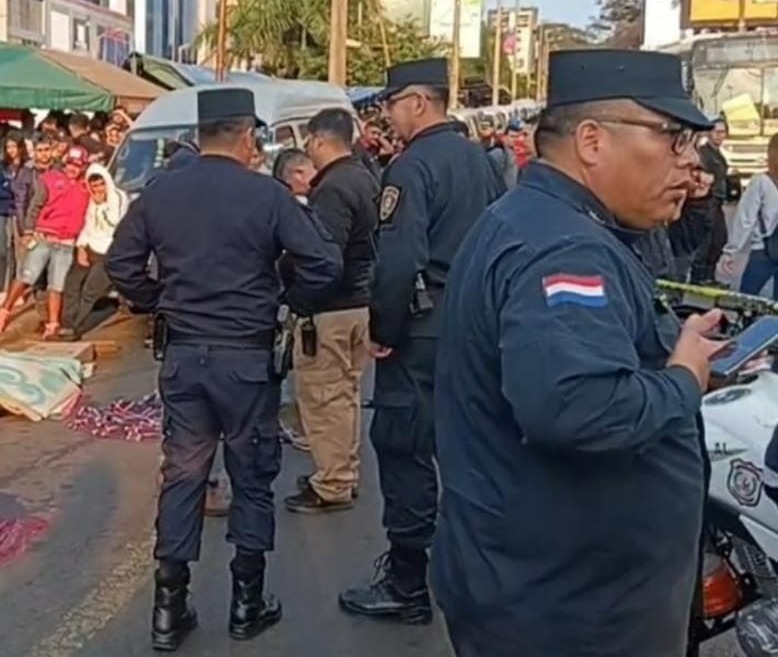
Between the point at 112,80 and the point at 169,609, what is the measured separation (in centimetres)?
1593

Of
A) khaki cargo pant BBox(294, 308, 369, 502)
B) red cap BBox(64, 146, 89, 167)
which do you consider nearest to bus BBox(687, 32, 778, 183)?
red cap BBox(64, 146, 89, 167)

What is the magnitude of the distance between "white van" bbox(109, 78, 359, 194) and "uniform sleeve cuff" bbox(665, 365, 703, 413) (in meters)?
10.1

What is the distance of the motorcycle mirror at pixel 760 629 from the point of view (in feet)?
10.9

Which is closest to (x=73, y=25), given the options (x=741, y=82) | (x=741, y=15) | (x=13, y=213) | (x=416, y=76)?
(x=741, y=15)

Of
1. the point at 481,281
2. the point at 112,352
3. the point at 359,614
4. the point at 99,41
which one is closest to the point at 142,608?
the point at 359,614

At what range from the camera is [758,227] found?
35.1 ft

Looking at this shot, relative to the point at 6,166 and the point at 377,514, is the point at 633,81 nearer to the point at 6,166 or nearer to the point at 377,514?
the point at 377,514

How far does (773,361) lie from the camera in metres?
3.65

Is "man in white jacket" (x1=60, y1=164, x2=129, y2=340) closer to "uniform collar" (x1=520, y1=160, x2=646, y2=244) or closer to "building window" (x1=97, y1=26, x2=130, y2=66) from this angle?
"uniform collar" (x1=520, y1=160, x2=646, y2=244)

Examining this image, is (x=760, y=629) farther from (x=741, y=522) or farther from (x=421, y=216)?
(x=421, y=216)

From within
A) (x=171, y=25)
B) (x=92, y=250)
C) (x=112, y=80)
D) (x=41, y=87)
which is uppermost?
(x=171, y=25)

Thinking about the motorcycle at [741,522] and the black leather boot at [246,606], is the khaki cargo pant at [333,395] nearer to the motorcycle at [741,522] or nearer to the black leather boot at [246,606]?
the black leather boot at [246,606]

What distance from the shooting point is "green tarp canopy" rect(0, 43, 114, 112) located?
15820mm

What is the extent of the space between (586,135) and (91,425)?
21.0 ft
